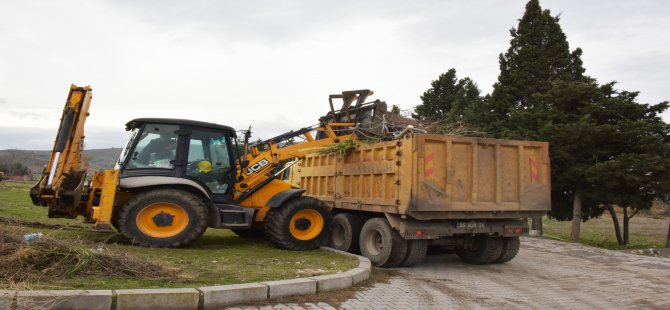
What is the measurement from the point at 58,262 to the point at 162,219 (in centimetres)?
278

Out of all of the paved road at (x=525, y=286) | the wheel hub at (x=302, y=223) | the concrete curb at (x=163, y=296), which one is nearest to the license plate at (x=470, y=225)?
the paved road at (x=525, y=286)

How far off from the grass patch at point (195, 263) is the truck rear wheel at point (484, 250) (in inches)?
117

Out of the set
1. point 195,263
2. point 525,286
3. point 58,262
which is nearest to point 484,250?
point 525,286

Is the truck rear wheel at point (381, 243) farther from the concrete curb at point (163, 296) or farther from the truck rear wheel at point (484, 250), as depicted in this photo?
the concrete curb at point (163, 296)

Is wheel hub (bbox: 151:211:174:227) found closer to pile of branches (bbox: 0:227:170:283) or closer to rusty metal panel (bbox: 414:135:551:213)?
pile of branches (bbox: 0:227:170:283)

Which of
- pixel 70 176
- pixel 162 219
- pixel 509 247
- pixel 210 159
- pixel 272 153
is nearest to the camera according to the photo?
pixel 70 176

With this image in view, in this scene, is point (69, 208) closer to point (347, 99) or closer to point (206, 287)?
point (206, 287)

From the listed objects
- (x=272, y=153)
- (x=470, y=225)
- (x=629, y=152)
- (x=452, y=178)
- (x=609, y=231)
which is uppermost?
(x=629, y=152)

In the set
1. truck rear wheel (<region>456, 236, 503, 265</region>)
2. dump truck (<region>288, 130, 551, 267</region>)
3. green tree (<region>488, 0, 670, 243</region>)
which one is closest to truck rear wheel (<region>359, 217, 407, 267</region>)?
dump truck (<region>288, 130, 551, 267</region>)

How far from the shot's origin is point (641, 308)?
642cm

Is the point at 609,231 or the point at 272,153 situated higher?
the point at 272,153

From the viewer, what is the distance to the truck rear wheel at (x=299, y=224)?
29.0ft

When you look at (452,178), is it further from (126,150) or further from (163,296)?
(126,150)

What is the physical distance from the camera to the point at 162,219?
8070 mm
